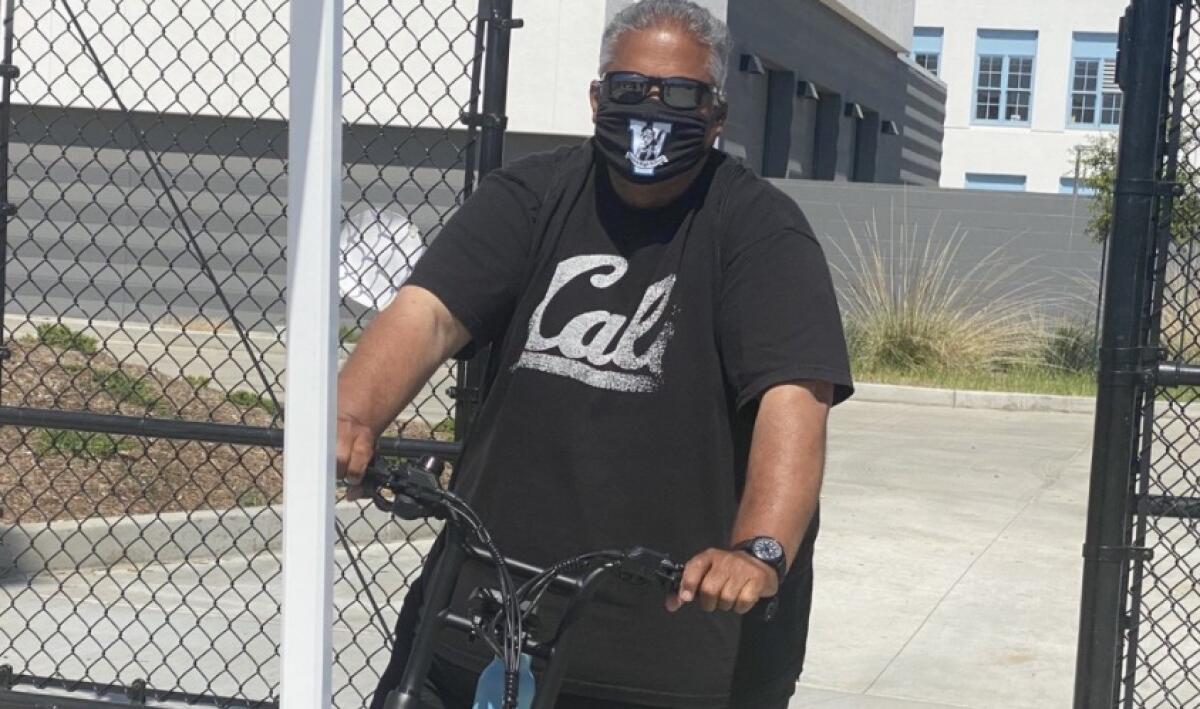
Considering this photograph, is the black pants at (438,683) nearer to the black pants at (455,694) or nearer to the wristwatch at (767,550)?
the black pants at (455,694)

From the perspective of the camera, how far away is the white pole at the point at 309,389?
1832 millimetres

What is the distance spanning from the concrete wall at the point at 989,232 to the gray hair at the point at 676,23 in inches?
580

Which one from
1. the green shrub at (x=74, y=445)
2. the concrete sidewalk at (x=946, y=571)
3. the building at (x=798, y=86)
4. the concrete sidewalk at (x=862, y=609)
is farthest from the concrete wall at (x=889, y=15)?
the green shrub at (x=74, y=445)

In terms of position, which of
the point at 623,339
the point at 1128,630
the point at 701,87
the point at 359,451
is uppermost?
the point at 701,87

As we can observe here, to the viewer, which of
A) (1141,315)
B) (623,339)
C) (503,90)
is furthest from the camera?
(503,90)

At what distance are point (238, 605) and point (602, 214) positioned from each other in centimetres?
403

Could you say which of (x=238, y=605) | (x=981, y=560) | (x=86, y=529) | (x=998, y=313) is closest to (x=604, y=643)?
(x=238, y=605)

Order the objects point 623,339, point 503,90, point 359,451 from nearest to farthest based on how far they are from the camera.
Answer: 1. point 359,451
2. point 623,339
3. point 503,90

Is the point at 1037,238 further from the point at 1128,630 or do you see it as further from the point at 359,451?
the point at 359,451

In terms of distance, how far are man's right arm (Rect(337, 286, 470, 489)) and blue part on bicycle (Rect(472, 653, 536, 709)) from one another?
488 millimetres

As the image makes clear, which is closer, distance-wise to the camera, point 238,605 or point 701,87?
point 701,87

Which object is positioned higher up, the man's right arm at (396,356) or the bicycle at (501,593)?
the man's right arm at (396,356)

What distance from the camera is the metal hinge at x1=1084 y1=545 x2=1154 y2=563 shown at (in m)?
4.05

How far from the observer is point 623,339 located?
2793 millimetres
